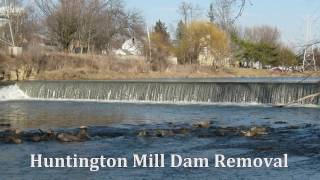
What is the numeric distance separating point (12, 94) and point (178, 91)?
10662 millimetres

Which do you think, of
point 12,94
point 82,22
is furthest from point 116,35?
point 12,94

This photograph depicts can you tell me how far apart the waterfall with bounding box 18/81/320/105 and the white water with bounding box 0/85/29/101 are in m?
0.30

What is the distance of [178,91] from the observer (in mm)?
26250

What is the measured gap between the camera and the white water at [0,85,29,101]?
3142 centimetres

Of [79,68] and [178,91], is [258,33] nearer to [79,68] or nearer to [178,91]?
[79,68]


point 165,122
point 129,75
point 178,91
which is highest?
point 178,91

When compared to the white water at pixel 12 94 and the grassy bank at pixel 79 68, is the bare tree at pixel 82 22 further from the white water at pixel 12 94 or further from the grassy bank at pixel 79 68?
the white water at pixel 12 94

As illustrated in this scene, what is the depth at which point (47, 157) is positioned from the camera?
37.5ft

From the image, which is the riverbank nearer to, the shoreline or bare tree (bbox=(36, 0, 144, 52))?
the shoreline

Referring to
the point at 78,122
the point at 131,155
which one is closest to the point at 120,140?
the point at 131,155

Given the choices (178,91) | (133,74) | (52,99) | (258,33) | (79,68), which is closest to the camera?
(178,91)

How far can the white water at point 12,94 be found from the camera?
3142cm

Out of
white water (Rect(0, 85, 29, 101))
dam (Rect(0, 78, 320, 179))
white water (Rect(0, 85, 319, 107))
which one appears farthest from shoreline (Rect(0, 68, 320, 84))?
dam (Rect(0, 78, 320, 179))

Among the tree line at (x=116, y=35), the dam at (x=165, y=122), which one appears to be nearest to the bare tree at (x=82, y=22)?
the tree line at (x=116, y=35)
